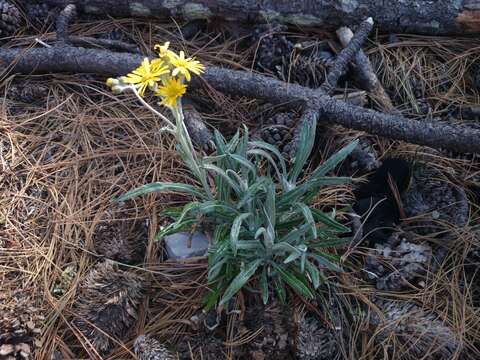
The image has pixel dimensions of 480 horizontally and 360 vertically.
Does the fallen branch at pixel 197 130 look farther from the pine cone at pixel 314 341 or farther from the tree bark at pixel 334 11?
the pine cone at pixel 314 341

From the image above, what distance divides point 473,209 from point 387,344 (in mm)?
721

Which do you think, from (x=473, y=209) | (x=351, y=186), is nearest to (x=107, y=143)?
(x=351, y=186)

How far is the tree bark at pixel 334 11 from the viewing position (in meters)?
2.48

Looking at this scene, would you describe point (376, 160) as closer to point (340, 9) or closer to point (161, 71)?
point (340, 9)

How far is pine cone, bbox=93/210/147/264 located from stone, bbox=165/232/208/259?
4.8 inches

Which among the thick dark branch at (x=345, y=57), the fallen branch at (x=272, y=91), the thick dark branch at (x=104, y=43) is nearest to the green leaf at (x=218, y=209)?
the fallen branch at (x=272, y=91)

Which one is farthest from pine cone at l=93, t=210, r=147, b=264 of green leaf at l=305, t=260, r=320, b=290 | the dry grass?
green leaf at l=305, t=260, r=320, b=290

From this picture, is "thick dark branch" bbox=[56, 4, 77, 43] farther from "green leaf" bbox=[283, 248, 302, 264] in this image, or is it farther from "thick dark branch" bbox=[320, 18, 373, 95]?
"green leaf" bbox=[283, 248, 302, 264]

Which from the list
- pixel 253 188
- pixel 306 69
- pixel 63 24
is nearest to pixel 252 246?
pixel 253 188

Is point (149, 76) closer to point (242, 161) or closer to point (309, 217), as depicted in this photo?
point (242, 161)

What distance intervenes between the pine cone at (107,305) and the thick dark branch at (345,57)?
117 cm

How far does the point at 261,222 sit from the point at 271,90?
2.47ft

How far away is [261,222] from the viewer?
1839mm

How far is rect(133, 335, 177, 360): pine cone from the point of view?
1.77 metres
